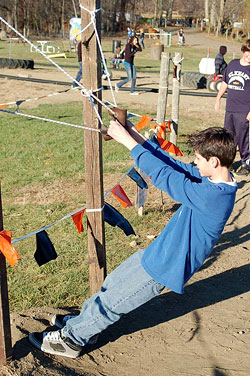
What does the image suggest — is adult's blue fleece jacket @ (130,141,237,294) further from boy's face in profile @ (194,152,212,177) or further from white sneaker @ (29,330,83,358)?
white sneaker @ (29,330,83,358)

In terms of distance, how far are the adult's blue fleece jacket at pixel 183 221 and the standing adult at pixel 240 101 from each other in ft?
16.6

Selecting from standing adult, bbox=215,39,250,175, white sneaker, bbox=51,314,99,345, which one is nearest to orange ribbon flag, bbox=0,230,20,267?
white sneaker, bbox=51,314,99,345

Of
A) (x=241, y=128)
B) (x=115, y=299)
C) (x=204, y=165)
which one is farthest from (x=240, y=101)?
(x=115, y=299)

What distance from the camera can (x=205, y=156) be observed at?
10.1 ft

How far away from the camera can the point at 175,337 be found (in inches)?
154

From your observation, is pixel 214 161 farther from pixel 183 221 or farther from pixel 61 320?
pixel 61 320

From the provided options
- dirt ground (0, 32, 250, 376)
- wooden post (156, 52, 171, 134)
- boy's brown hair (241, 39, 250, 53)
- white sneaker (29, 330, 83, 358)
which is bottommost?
dirt ground (0, 32, 250, 376)

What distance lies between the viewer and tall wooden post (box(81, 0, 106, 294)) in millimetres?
3389

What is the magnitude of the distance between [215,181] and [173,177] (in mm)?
287

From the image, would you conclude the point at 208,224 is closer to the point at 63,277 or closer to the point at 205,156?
the point at 205,156

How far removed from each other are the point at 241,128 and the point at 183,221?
535cm

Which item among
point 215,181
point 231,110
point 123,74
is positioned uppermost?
point 215,181

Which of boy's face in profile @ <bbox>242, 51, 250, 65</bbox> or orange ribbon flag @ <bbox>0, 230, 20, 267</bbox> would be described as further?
boy's face in profile @ <bbox>242, 51, 250, 65</bbox>

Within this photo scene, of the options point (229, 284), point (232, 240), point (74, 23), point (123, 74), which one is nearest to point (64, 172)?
point (232, 240)
